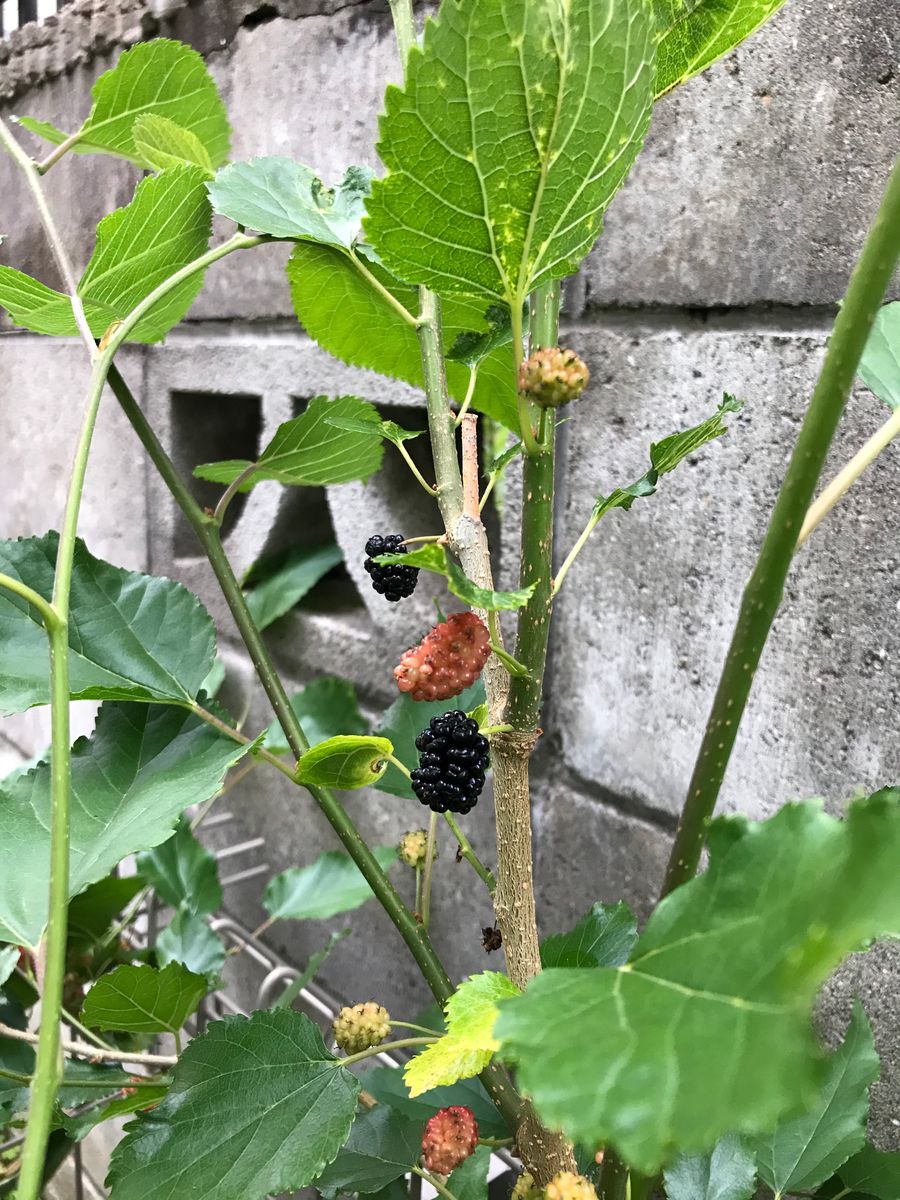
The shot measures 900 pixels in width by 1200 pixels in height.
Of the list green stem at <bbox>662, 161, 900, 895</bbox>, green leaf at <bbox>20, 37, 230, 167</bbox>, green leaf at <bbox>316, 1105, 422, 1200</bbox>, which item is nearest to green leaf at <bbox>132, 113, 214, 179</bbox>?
green leaf at <bbox>20, 37, 230, 167</bbox>

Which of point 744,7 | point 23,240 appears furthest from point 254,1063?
point 23,240

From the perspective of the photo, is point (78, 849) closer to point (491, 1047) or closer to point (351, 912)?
point (491, 1047)

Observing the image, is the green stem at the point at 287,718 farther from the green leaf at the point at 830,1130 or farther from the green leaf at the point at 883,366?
the green leaf at the point at 883,366

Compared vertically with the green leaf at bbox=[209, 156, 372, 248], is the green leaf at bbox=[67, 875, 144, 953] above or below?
below

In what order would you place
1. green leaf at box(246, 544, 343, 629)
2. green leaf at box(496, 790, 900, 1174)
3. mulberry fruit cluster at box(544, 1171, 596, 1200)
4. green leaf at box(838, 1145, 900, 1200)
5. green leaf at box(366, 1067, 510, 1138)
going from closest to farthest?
1. green leaf at box(496, 790, 900, 1174)
2. mulberry fruit cluster at box(544, 1171, 596, 1200)
3. green leaf at box(838, 1145, 900, 1200)
4. green leaf at box(366, 1067, 510, 1138)
5. green leaf at box(246, 544, 343, 629)

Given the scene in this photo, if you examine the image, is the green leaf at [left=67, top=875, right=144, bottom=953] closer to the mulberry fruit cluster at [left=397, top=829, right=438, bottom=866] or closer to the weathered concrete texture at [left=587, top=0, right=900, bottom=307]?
the mulberry fruit cluster at [left=397, top=829, right=438, bottom=866]

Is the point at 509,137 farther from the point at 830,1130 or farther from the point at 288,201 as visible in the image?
the point at 830,1130
